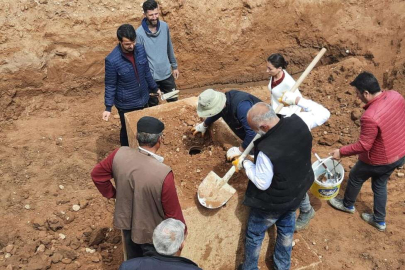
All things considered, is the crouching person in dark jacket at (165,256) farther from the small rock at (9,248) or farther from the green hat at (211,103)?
the small rock at (9,248)

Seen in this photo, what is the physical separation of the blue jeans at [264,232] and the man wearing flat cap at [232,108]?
27.4 inches

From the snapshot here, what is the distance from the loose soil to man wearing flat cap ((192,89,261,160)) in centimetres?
38

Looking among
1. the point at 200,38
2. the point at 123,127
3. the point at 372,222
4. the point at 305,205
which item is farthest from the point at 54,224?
the point at 200,38

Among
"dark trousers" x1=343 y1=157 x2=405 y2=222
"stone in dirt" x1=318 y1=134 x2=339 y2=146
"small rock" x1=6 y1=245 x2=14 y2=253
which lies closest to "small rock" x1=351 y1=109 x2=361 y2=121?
"stone in dirt" x1=318 y1=134 x2=339 y2=146

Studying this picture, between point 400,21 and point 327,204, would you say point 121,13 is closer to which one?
point 327,204

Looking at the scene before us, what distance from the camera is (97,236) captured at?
4.94m

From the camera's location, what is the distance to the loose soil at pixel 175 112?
4801 mm

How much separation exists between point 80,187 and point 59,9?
11.6 ft

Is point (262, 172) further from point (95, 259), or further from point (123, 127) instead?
point (123, 127)

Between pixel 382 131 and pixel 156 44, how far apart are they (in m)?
3.28

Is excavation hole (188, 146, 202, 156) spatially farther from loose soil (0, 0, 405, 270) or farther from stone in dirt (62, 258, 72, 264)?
stone in dirt (62, 258, 72, 264)

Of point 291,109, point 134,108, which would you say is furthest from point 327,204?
point 134,108

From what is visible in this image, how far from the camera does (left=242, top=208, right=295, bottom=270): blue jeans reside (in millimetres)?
3754

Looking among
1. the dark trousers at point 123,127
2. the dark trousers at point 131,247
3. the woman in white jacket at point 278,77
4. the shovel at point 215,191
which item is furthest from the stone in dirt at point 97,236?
the woman in white jacket at point 278,77
